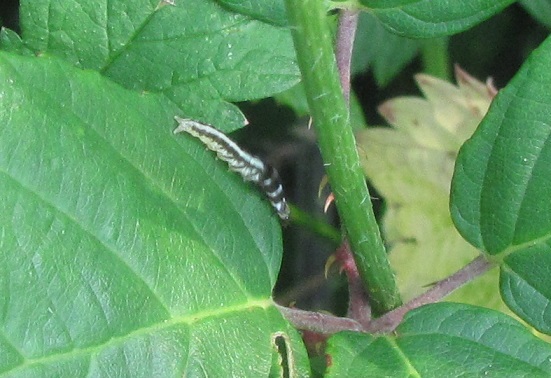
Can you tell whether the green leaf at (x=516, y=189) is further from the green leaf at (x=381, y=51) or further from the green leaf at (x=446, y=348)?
the green leaf at (x=381, y=51)

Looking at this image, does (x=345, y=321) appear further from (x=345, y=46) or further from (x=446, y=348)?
(x=345, y=46)

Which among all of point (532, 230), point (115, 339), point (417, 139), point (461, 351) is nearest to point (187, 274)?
point (115, 339)

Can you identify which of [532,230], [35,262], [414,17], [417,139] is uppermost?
[414,17]

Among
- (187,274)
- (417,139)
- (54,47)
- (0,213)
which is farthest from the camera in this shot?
(417,139)

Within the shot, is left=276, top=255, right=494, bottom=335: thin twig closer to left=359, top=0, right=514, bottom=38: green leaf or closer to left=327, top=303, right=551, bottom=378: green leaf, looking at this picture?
left=327, top=303, right=551, bottom=378: green leaf

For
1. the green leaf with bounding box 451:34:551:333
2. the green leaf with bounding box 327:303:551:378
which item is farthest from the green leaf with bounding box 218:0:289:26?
the green leaf with bounding box 327:303:551:378

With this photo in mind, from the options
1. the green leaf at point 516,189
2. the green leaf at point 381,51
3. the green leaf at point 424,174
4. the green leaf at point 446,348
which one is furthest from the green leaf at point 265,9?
the green leaf at point 381,51

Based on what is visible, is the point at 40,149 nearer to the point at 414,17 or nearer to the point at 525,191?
the point at 414,17

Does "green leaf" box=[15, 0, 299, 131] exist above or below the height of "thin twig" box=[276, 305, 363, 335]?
above
